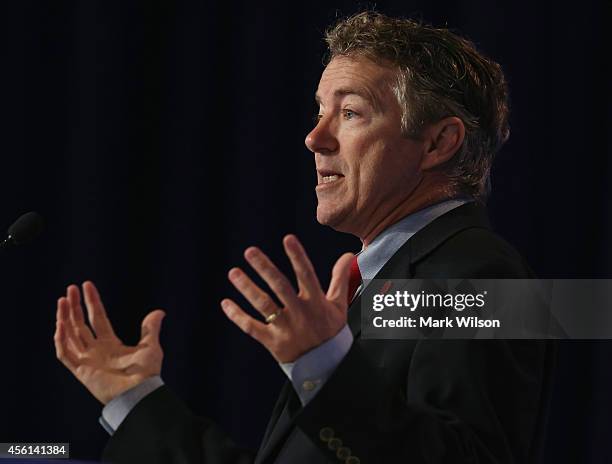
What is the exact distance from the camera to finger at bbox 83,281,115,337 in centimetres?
137

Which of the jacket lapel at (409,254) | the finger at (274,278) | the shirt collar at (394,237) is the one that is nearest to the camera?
the finger at (274,278)

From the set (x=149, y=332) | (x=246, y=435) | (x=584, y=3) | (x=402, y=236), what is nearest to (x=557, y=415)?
(x=246, y=435)

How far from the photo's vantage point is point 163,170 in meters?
→ 3.19

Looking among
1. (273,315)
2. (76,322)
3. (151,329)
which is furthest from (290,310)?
(76,322)

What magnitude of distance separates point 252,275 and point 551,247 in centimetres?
85

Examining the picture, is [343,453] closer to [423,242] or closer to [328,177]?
[423,242]

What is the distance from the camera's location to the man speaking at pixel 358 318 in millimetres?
1111

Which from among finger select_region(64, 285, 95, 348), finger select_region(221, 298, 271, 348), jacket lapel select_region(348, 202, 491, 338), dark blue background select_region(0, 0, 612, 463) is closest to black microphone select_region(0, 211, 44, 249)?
finger select_region(64, 285, 95, 348)

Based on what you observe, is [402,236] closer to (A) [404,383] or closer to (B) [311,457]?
(A) [404,383]

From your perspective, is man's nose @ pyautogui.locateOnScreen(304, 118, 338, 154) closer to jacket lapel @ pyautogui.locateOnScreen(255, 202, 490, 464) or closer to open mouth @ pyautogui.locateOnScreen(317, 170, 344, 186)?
open mouth @ pyautogui.locateOnScreen(317, 170, 344, 186)

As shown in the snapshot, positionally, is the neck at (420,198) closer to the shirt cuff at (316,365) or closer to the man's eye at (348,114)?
the man's eye at (348,114)

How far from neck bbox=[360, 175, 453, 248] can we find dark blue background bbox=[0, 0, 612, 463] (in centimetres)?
134

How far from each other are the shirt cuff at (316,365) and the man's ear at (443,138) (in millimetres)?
690

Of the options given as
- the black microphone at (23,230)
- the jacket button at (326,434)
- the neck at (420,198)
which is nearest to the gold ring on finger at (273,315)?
the jacket button at (326,434)
